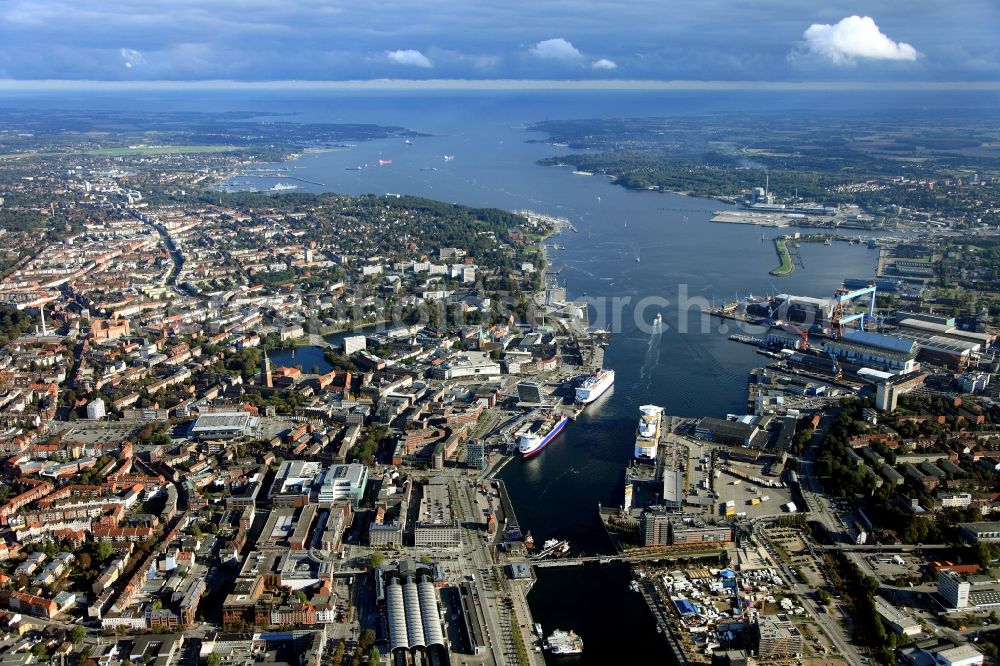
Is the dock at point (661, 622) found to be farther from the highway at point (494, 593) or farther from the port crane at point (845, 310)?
the port crane at point (845, 310)

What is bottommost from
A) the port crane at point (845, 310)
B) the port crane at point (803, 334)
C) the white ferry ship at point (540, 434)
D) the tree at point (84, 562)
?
the tree at point (84, 562)

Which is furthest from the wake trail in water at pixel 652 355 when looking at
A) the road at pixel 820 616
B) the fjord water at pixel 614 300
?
the road at pixel 820 616

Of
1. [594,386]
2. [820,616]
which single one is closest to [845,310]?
[594,386]

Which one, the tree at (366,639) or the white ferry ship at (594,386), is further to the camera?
the white ferry ship at (594,386)

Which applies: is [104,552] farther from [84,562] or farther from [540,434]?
[540,434]

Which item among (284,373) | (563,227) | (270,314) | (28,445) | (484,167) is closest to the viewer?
(28,445)

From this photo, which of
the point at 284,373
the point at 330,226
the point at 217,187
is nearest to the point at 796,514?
the point at 284,373

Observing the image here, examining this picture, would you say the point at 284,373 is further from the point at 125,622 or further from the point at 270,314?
the point at 125,622
